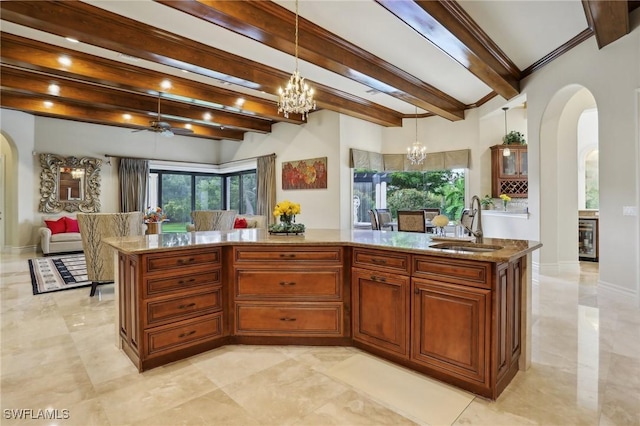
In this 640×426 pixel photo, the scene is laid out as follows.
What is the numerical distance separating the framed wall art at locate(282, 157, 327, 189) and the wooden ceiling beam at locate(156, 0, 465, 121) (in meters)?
2.39

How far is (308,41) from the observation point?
3916 millimetres

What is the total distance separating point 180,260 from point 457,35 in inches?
146

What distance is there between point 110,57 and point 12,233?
18.5 ft

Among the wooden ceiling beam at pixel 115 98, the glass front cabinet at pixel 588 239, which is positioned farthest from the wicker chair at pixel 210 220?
the glass front cabinet at pixel 588 239

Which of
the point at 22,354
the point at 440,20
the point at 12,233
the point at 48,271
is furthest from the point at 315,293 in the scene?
the point at 12,233

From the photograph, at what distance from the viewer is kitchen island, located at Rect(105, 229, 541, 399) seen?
2.06m

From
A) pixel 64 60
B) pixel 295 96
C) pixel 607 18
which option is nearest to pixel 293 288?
pixel 295 96

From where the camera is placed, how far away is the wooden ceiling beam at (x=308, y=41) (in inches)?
129

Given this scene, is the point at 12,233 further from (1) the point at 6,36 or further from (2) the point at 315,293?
(2) the point at 315,293

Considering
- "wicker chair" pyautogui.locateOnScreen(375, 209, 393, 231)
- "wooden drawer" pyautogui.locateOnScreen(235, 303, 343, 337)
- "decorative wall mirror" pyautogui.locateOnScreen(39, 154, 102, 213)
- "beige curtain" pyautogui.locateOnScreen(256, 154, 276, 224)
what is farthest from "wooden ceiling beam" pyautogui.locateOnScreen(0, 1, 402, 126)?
"decorative wall mirror" pyautogui.locateOnScreen(39, 154, 102, 213)

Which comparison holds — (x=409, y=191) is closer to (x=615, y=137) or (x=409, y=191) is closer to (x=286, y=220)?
(x=615, y=137)

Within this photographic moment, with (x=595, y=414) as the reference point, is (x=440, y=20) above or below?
above

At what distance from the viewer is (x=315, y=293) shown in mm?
2766

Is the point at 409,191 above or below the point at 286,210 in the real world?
above
